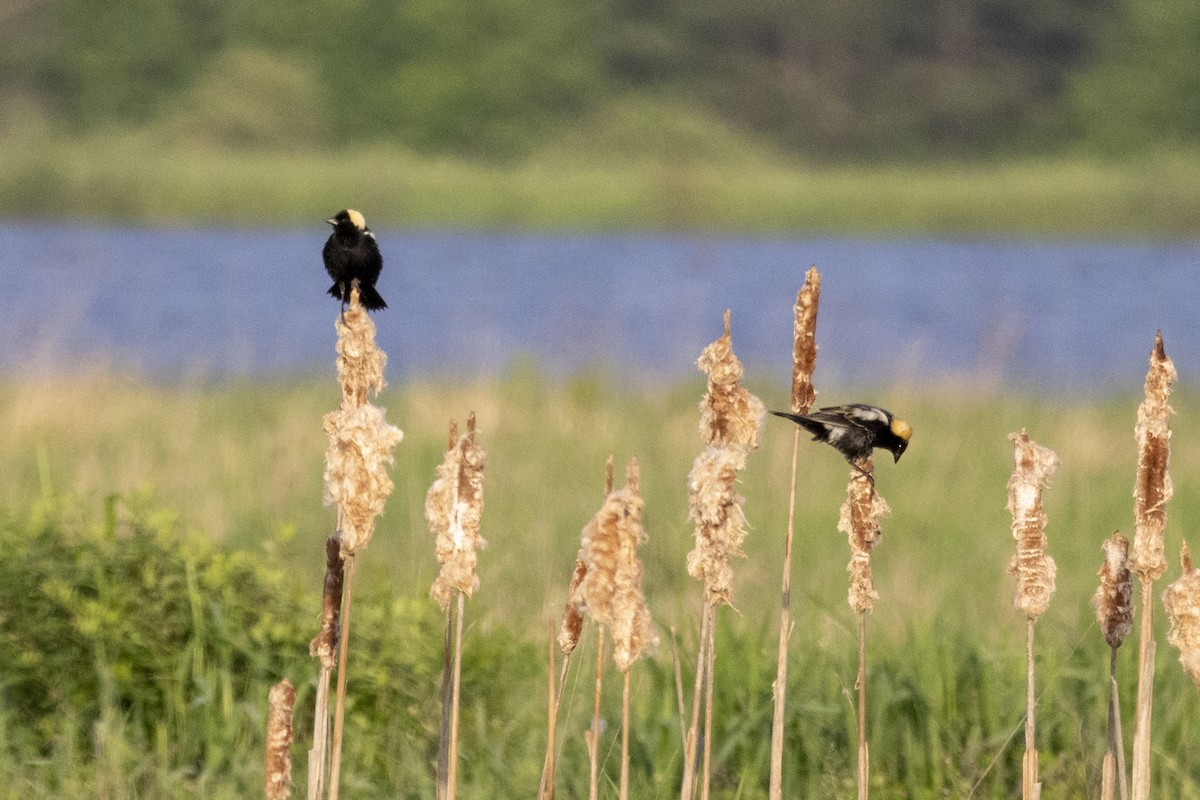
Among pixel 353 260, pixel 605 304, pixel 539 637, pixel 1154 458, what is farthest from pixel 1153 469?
pixel 605 304

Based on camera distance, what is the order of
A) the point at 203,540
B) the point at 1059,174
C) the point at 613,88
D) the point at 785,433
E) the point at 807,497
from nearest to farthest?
the point at 203,540 < the point at 807,497 < the point at 785,433 < the point at 1059,174 < the point at 613,88

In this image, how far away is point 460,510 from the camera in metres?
1.78

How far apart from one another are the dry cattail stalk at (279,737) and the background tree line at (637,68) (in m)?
49.1

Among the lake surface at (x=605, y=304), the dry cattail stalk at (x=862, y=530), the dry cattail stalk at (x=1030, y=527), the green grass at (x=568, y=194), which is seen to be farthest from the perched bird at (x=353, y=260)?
the green grass at (x=568, y=194)

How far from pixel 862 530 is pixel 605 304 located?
23.7 m

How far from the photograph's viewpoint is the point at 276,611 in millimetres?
3910

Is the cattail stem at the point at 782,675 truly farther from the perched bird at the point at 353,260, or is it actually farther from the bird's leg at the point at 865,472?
the perched bird at the point at 353,260

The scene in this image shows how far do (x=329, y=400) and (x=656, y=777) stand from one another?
8.11 meters

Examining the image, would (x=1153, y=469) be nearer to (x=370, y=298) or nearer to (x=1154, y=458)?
(x=1154, y=458)

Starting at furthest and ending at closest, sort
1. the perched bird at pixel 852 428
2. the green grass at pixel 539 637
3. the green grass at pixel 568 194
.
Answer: the green grass at pixel 568 194 < the green grass at pixel 539 637 < the perched bird at pixel 852 428

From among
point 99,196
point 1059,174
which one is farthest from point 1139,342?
point 99,196

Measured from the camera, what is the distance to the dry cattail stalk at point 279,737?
1668 mm

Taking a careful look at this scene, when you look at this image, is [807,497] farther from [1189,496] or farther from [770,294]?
[770,294]

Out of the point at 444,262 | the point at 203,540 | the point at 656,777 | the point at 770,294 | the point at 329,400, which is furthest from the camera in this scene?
the point at 444,262
